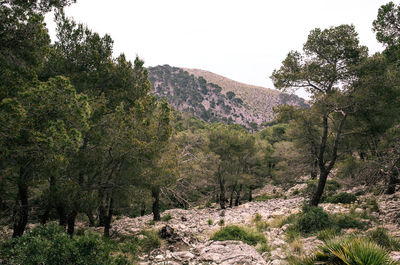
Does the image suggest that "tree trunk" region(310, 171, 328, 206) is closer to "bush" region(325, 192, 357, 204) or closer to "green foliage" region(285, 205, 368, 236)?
"green foliage" region(285, 205, 368, 236)

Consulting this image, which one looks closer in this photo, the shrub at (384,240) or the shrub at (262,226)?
the shrub at (384,240)

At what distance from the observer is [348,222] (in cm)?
988

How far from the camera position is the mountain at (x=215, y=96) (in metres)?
131

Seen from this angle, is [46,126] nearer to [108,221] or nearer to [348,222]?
[108,221]

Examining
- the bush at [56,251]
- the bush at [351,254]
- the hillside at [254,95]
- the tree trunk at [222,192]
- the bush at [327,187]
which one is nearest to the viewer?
the bush at [351,254]

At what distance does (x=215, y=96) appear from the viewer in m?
146

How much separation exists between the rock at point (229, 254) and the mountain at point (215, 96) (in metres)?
108

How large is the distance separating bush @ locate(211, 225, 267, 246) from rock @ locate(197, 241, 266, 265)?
69cm

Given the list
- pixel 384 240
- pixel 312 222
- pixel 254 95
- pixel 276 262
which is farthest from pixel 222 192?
pixel 254 95

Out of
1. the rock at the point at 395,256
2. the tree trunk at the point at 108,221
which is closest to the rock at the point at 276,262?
the rock at the point at 395,256

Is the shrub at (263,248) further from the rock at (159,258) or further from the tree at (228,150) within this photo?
the tree at (228,150)

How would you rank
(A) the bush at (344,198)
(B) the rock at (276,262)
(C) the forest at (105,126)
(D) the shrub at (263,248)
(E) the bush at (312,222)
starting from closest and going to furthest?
1. (C) the forest at (105,126)
2. (B) the rock at (276,262)
3. (D) the shrub at (263,248)
4. (E) the bush at (312,222)
5. (A) the bush at (344,198)

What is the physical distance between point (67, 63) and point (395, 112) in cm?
1624

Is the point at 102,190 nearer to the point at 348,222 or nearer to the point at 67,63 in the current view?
the point at 67,63
